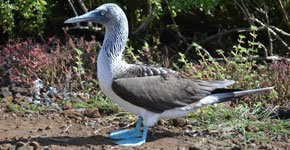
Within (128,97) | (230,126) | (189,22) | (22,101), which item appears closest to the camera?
(128,97)

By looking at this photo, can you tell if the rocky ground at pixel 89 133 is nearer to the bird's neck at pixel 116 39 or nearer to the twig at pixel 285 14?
the bird's neck at pixel 116 39

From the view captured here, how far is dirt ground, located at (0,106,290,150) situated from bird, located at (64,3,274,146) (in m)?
0.23

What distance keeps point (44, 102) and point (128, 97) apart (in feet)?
6.14

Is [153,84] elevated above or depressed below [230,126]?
above

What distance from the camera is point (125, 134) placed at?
22.6 feet

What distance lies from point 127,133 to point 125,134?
31 mm

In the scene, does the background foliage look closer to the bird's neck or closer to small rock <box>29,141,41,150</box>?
the bird's neck

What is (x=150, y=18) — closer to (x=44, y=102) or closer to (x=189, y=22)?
(x=189, y=22)

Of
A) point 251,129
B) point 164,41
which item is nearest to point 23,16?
point 164,41

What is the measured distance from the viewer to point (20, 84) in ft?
28.3

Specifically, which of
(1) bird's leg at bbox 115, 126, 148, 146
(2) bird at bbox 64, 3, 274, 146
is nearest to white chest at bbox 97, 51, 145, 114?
(2) bird at bbox 64, 3, 274, 146

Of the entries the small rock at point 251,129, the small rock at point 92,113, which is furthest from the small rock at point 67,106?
the small rock at point 251,129

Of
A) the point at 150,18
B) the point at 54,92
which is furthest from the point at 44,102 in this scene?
the point at 150,18

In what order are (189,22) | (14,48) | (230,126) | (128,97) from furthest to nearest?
1. (189,22)
2. (14,48)
3. (230,126)
4. (128,97)
